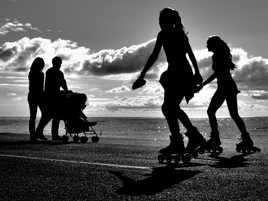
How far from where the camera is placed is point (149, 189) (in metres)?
4.17

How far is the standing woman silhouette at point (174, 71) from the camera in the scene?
6.69 m

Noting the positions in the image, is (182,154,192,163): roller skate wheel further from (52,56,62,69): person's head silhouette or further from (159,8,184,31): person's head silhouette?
(52,56,62,69): person's head silhouette

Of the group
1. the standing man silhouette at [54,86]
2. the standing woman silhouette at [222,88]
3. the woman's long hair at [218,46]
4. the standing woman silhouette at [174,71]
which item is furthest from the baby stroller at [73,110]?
the standing woman silhouette at [174,71]

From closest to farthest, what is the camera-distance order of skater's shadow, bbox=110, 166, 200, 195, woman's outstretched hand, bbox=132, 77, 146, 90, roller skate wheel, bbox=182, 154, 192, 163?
skater's shadow, bbox=110, 166, 200, 195, woman's outstretched hand, bbox=132, 77, 146, 90, roller skate wheel, bbox=182, 154, 192, 163

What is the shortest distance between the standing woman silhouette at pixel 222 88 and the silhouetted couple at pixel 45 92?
17.9 feet

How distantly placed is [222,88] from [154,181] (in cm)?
490

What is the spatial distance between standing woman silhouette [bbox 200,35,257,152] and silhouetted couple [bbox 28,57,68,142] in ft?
17.9

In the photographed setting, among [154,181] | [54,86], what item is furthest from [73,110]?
[154,181]

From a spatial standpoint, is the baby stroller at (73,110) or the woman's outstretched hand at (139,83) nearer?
the woman's outstretched hand at (139,83)

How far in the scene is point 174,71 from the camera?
6703 millimetres

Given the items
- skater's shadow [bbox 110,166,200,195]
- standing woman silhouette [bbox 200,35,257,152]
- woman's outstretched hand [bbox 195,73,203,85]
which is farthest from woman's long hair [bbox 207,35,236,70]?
skater's shadow [bbox 110,166,200,195]

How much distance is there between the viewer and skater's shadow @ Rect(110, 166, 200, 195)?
13.5 feet

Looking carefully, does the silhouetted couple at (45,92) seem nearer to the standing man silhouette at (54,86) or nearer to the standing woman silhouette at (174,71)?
the standing man silhouette at (54,86)

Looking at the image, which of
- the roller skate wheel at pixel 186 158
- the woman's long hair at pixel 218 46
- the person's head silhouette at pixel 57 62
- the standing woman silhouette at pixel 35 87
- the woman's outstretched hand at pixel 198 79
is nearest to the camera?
the roller skate wheel at pixel 186 158
